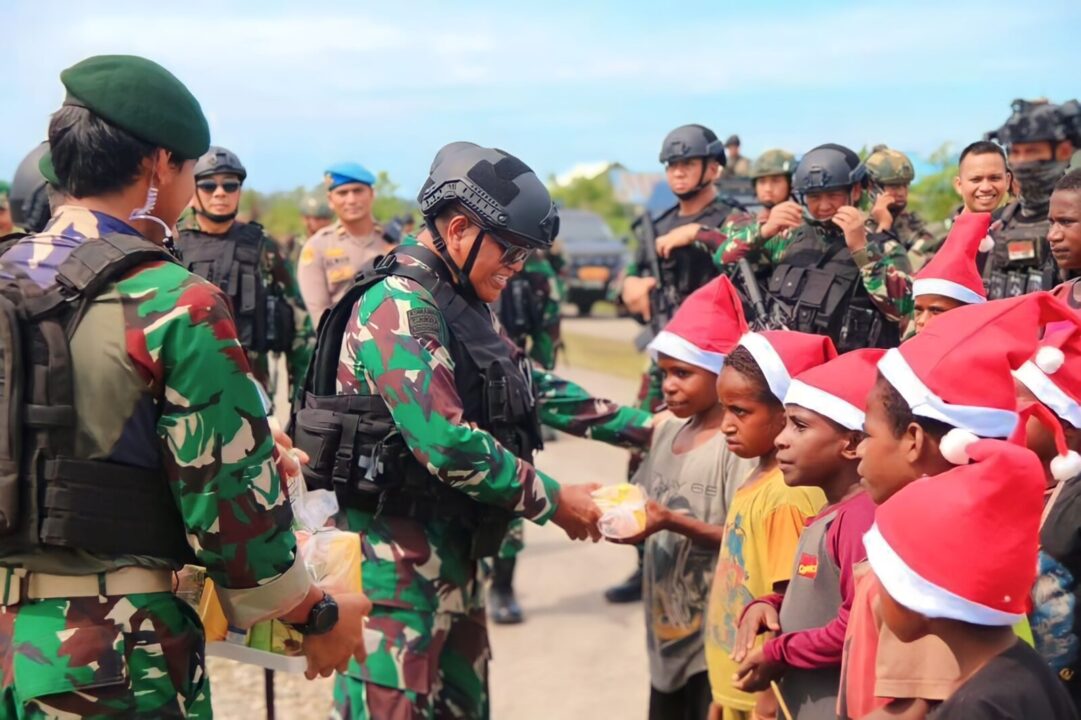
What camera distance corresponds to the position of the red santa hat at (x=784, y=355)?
358cm

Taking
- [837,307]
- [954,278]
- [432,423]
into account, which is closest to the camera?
[432,423]

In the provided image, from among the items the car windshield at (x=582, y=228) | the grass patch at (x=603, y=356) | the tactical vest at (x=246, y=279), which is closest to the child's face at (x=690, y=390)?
the tactical vest at (x=246, y=279)

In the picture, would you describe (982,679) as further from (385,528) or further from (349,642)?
(385,528)

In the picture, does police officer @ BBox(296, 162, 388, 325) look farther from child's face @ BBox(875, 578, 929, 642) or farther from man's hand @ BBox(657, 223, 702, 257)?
child's face @ BBox(875, 578, 929, 642)

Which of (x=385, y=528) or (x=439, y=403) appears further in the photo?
(x=385, y=528)

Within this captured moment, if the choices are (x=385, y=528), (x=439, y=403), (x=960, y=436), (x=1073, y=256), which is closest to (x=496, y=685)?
(x=385, y=528)

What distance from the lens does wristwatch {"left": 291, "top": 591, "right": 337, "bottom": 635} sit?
2746mm

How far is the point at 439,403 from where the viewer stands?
346 cm

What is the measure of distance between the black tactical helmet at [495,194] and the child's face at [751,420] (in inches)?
30.8

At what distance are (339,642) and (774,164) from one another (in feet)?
17.3

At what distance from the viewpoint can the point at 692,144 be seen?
22.4ft

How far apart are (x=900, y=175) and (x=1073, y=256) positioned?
304 cm

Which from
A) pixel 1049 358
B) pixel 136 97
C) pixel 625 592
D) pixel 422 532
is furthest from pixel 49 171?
pixel 625 592

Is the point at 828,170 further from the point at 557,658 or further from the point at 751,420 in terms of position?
the point at 557,658
